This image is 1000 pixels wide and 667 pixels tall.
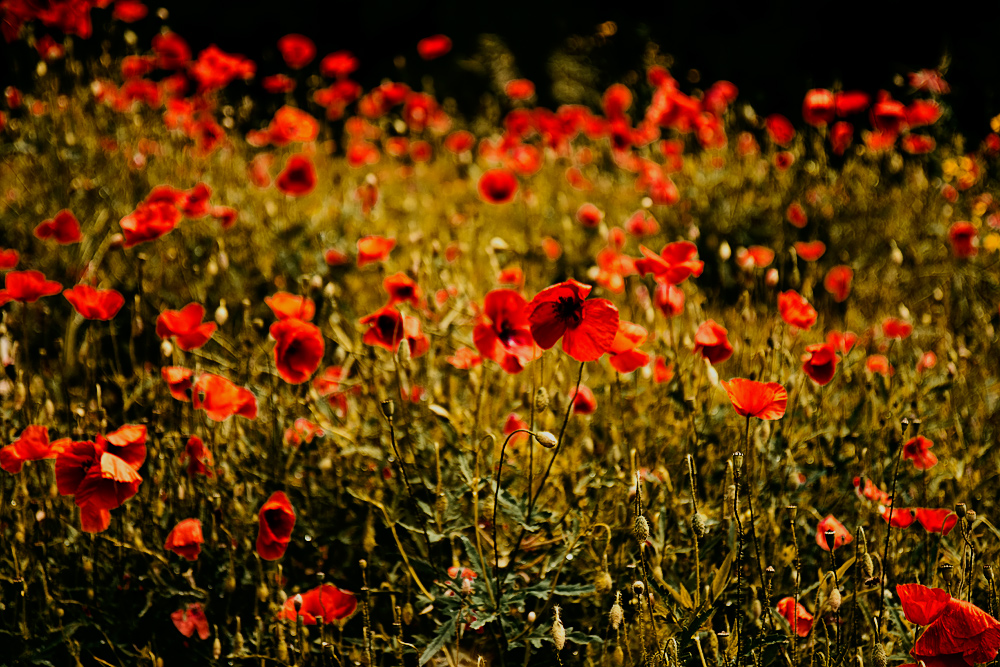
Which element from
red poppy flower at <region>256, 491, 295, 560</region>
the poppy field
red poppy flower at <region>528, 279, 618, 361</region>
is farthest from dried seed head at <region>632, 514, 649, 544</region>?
red poppy flower at <region>256, 491, 295, 560</region>

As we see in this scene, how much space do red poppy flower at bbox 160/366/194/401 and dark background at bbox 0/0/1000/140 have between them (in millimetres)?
4122

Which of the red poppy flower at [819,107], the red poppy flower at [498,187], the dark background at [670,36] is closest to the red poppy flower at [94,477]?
the red poppy flower at [498,187]

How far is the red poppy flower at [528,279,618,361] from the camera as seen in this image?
131 centimetres

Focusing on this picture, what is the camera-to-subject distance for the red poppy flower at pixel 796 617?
136 cm

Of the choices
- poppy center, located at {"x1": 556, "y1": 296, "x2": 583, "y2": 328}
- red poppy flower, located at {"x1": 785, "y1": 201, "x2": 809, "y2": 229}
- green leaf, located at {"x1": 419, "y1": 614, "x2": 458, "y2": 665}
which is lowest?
green leaf, located at {"x1": 419, "y1": 614, "x2": 458, "y2": 665}

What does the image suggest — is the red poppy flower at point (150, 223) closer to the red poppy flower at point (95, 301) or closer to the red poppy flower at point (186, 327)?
the red poppy flower at point (95, 301)

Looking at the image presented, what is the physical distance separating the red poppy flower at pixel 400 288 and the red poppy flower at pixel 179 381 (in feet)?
1.54

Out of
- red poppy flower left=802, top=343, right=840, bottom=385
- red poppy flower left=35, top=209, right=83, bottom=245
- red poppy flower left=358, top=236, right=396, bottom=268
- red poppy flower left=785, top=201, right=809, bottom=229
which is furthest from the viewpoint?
red poppy flower left=785, top=201, right=809, bottom=229

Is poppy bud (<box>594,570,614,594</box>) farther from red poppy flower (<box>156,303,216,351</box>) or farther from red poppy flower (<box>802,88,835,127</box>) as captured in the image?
red poppy flower (<box>802,88,835,127</box>)

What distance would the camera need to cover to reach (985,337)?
8.38ft

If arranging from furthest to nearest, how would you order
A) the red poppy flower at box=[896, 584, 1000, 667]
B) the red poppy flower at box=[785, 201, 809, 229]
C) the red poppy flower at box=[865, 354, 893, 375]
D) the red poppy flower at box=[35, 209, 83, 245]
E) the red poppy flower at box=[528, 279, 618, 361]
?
the red poppy flower at box=[785, 201, 809, 229]
the red poppy flower at box=[35, 209, 83, 245]
the red poppy flower at box=[865, 354, 893, 375]
the red poppy flower at box=[528, 279, 618, 361]
the red poppy flower at box=[896, 584, 1000, 667]

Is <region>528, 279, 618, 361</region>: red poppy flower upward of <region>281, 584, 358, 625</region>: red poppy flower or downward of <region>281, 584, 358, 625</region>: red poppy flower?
upward

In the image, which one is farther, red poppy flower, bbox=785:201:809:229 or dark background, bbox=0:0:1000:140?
dark background, bbox=0:0:1000:140

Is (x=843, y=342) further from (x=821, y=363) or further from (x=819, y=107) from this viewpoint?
(x=819, y=107)
